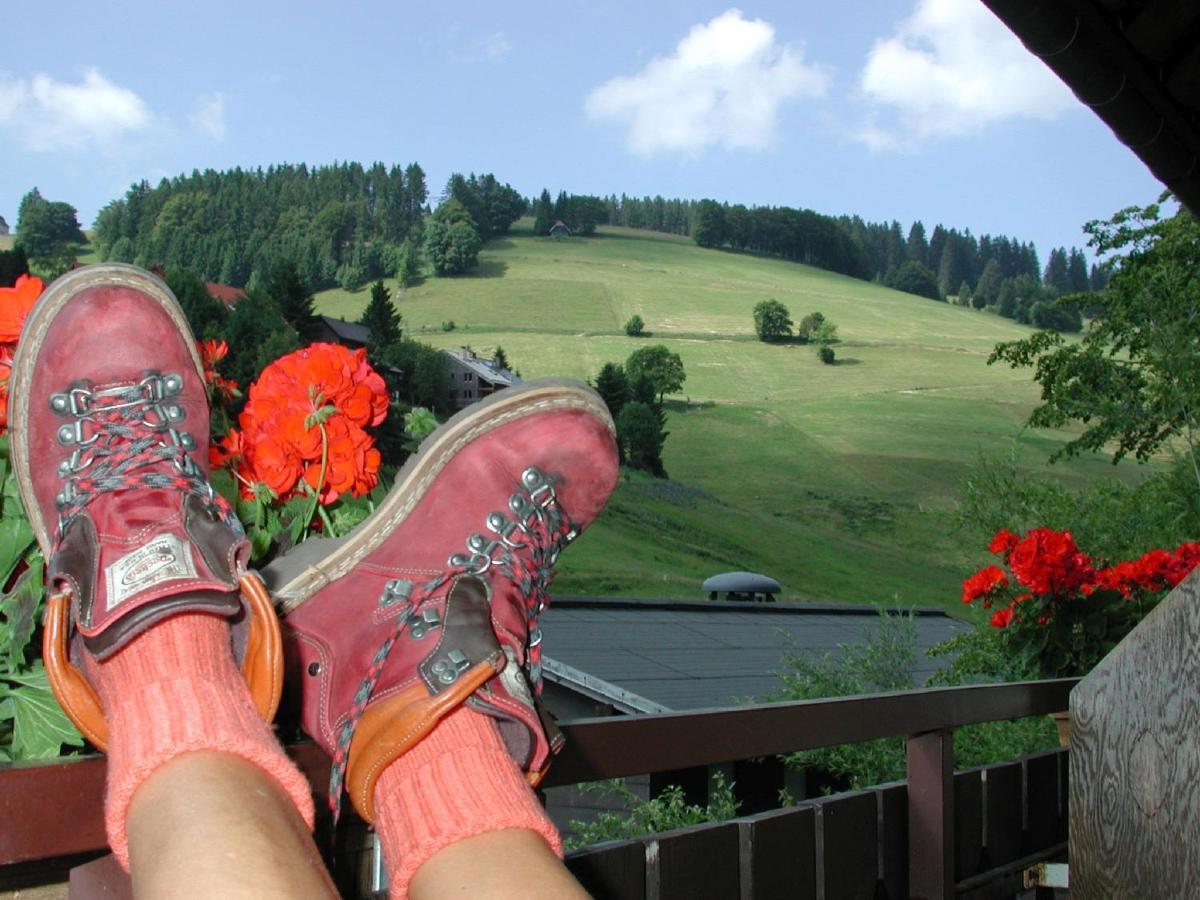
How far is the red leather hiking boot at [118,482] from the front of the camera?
63 cm

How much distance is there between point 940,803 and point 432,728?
A: 2.54ft

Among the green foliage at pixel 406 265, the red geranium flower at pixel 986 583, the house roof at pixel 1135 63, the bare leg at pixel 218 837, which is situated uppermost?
the green foliage at pixel 406 265

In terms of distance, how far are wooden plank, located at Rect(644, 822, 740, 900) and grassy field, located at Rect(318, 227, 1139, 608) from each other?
19.8 meters

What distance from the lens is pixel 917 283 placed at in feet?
164

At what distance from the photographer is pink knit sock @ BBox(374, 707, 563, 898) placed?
0.63 metres

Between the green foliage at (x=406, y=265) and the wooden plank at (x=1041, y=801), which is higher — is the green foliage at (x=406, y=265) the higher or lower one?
the higher one

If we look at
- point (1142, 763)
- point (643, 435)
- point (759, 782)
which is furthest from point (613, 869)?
point (643, 435)

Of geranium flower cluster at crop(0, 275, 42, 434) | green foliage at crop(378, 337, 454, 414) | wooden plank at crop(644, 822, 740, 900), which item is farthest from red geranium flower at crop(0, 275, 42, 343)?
green foliage at crop(378, 337, 454, 414)

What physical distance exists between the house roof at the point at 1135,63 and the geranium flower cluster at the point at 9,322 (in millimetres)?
1466

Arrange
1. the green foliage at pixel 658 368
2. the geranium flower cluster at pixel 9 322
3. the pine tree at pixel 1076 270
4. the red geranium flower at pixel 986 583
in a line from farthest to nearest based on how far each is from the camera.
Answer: the pine tree at pixel 1076 270, the green foliage at pixel 658 368, the red geranium flower at pixel 986 583, the geranium flower cluster at pixel 9 322

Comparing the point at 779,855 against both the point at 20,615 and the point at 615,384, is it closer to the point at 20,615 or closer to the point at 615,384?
the point at 20,615

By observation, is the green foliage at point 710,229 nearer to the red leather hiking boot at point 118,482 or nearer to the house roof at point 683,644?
the house roof at point 683,644

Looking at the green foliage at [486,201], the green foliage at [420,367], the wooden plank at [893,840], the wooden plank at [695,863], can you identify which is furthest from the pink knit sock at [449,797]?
the green foliage at [486,201]

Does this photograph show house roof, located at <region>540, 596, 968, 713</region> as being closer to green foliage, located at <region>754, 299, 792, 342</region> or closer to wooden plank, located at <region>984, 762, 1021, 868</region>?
wooden plank, located at <region>984, 762, 1021, 868</region>
